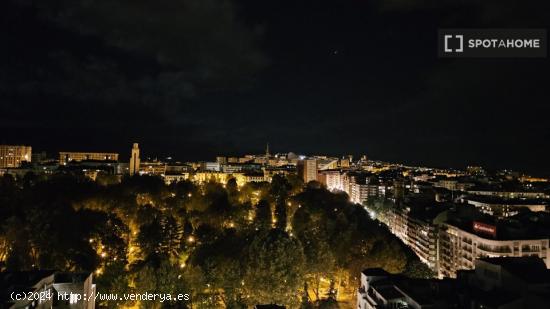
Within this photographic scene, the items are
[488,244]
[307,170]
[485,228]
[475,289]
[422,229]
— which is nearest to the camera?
[475,289]

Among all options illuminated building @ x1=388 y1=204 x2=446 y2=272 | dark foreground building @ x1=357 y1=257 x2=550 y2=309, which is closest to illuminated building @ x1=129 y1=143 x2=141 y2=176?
illuminated building @ x1=388 y1=204 x2=446 y2=272

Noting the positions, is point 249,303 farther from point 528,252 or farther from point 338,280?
point 528,252

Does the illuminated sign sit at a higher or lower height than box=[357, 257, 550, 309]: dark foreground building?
higher

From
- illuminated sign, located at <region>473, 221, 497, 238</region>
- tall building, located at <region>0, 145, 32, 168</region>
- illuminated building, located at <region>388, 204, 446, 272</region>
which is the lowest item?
illuminated building, located at <region>388, 204, 446, 272</region>

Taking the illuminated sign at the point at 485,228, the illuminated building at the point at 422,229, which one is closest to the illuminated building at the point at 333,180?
the illuminated building at the point at 422,229

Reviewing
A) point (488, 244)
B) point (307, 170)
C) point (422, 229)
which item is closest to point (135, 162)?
point (307, 170)

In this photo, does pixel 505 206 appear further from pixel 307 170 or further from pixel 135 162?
pixel 135 162

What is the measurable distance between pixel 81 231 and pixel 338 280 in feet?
58.8

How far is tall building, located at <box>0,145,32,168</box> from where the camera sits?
68.2 metres

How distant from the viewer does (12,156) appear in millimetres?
69312

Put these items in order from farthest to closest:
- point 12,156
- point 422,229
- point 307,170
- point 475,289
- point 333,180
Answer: point 333,180 < point 307,170 < point 12,156 < point 422,229 < point 475,289

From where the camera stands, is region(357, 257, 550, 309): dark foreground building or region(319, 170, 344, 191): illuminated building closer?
region(357, 257, 550, 309): dark foreground building

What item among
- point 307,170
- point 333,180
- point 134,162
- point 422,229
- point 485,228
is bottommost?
point 422,229

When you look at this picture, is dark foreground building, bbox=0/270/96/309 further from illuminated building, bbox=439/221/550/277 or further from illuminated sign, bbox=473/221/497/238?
illuminated sign, bbox=473/221/497/238
